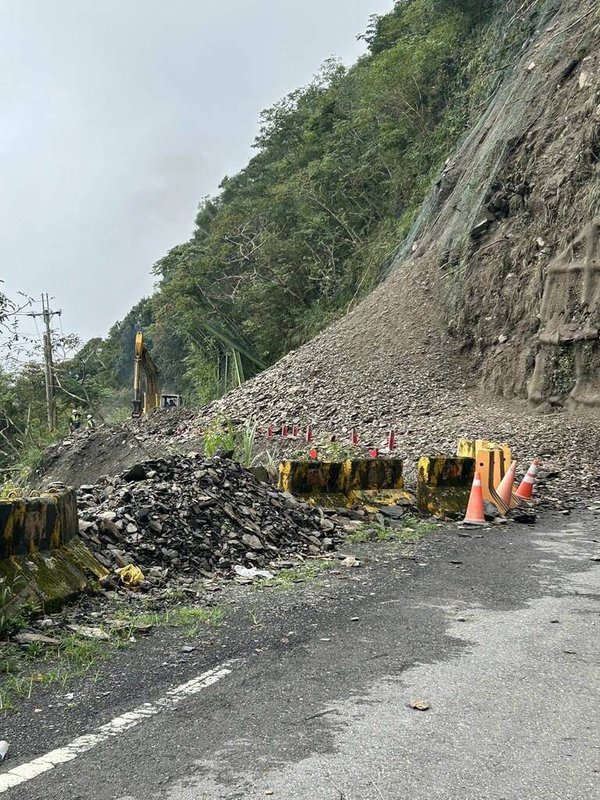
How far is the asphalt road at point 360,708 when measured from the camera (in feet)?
9.86

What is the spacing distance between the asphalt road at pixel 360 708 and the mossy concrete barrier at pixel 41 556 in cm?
103

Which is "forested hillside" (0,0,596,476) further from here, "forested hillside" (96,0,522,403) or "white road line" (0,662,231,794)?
"white road line" (0,662,231,794)

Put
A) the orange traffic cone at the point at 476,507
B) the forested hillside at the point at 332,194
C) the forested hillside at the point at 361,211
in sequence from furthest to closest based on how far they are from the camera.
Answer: the forested hillside at the point at 332,194 < the forested hillside at the point at 361,211 < the orange traffic cone at the point at 476,507

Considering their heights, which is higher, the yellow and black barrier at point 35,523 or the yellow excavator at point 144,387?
the yellow excavator at point 144,387

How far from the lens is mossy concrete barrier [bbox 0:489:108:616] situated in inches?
208

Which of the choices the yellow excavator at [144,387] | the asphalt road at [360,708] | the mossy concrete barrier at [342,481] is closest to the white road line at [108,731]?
the asphalt road at [360,708]

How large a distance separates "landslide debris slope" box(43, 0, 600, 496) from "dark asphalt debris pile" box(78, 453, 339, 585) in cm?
754

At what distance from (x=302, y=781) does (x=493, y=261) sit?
2089 centimetres

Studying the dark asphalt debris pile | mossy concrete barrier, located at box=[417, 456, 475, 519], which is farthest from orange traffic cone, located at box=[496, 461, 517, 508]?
the dark asphalt debris pile

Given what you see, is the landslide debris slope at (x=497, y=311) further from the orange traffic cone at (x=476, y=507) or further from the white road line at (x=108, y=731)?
the white road line at (x=108, y=731)

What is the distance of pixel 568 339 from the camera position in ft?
60.9

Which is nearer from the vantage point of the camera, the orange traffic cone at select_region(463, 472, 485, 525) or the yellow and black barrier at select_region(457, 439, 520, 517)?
the orange traffic cone at select_region(463, 472, 485, 525)

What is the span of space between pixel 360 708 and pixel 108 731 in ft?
3.88

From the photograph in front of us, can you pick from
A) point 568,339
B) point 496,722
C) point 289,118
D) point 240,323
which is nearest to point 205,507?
point 496,722
